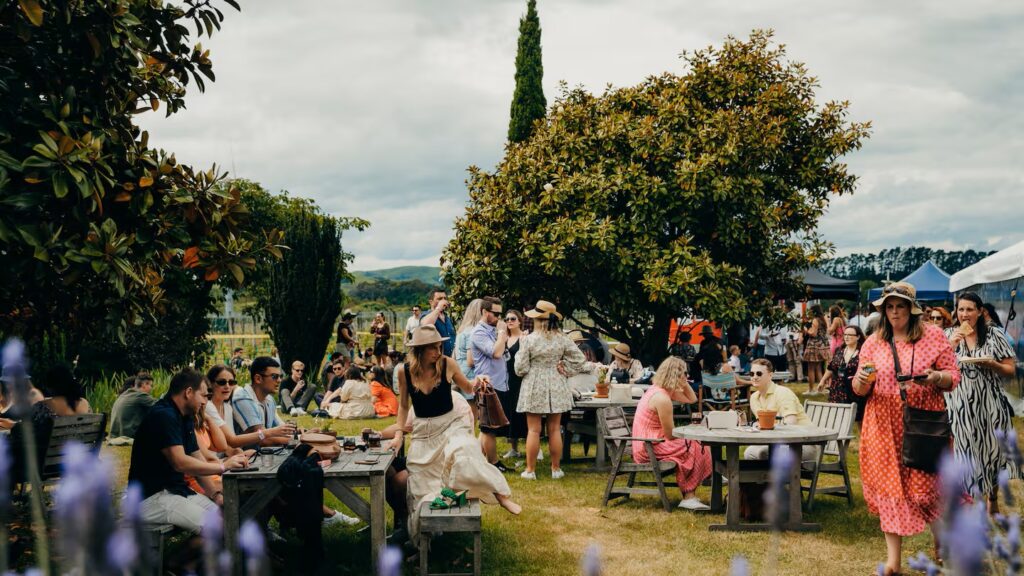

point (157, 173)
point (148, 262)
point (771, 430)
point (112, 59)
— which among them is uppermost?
point (112, 59)

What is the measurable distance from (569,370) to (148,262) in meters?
5.27

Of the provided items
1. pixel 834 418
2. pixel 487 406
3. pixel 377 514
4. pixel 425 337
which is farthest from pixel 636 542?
pixel 834 418

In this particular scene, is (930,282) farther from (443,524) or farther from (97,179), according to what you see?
(97,179)

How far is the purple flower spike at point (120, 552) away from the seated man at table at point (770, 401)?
6713 millimetres

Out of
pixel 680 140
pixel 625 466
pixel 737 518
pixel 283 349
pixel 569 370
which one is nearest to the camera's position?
pixel 737 518

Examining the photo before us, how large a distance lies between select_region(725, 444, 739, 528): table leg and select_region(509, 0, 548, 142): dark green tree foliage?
15.9 m

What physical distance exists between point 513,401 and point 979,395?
5092mm

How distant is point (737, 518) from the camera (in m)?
6.85

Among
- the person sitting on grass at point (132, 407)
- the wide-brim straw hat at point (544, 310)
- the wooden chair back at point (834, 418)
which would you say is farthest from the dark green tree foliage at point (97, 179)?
the wooden chair back at point (834, 418)

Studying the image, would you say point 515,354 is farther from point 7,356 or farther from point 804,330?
point 804,330

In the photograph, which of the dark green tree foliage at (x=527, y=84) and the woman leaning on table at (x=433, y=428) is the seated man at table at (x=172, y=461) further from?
the dark green tree foliage at (x=527, y=84)

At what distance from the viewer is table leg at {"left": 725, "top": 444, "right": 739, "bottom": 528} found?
6824 millimetres

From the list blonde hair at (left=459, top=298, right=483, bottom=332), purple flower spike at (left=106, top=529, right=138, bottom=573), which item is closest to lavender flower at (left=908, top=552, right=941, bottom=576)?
purple flower spike at (left=106, top=529, right=138, bottom=573)

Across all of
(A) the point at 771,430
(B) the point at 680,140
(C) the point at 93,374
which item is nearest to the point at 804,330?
(B) the point at 680,140
